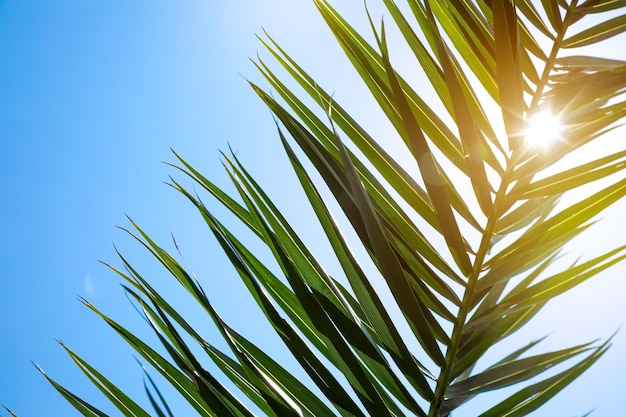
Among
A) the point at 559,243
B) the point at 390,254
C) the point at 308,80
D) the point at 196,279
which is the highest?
the point at 308,80

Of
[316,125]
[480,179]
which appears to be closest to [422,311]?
[480,179]

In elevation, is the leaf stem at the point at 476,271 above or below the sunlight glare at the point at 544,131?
below

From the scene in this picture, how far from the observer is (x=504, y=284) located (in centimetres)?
89

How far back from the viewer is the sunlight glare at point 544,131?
80 centimetres

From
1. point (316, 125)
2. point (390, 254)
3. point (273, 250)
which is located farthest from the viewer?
point (316, 125)

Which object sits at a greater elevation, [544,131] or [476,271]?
[544,131]

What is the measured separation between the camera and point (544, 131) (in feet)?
2.65

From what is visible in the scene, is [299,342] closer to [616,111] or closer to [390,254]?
[390,254]

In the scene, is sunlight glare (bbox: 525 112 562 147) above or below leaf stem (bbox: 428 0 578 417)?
above

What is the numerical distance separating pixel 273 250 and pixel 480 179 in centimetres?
32

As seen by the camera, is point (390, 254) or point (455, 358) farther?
point (455, 358)

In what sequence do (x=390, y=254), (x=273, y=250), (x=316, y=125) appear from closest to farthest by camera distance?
(x=390, y=254) → (x=273, y=250) → (x=316, y=125)

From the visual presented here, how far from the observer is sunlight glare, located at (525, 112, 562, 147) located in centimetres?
80

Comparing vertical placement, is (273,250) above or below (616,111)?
below
